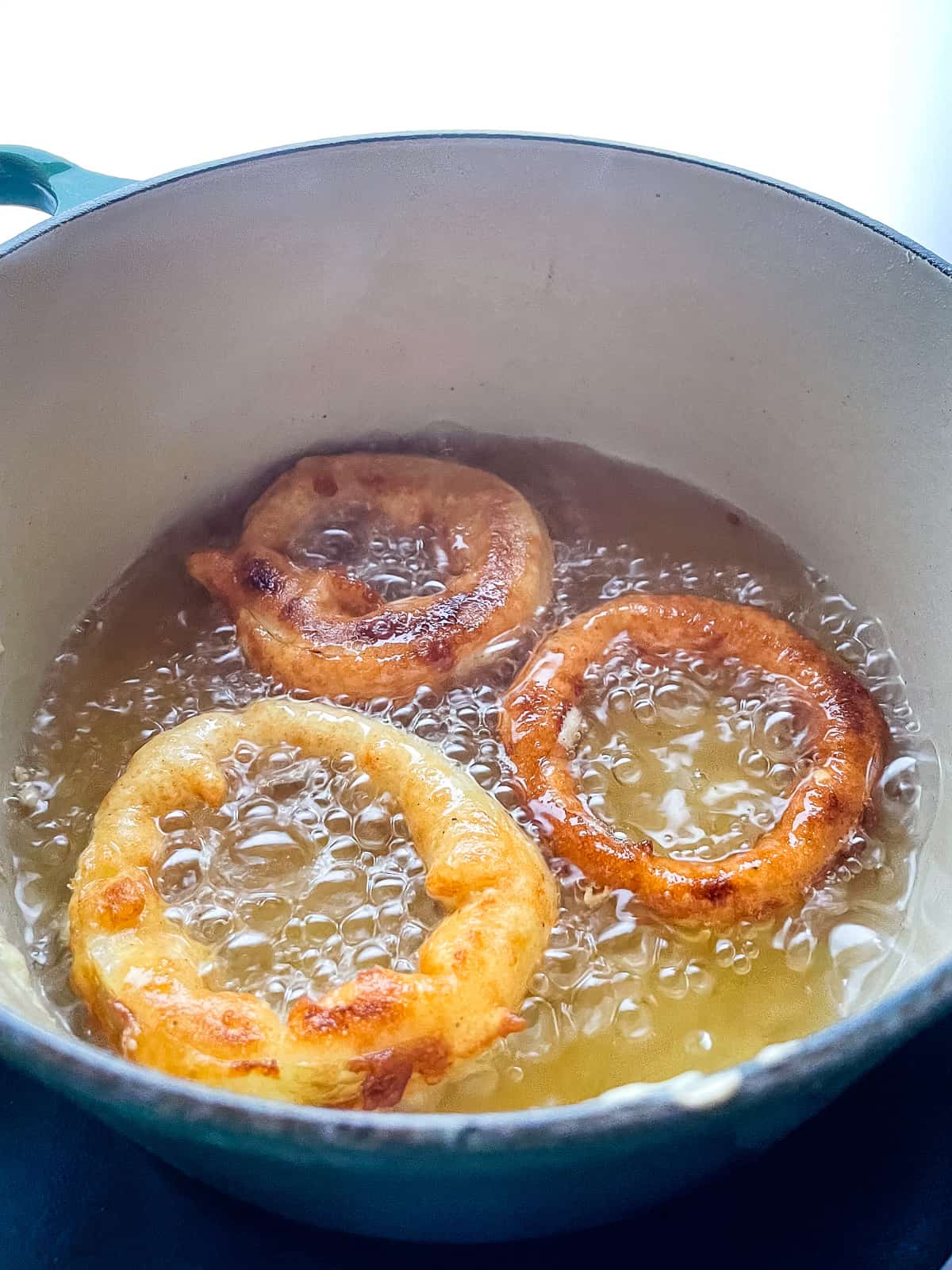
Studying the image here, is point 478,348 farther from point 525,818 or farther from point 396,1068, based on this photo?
point 396,1068

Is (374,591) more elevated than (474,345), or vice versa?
(474,345)

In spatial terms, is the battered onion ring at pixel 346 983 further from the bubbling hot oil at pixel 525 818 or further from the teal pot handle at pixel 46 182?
the teal pot handle at pixel 46 182

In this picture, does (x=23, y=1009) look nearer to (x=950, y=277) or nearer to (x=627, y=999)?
(x=627, y=999)

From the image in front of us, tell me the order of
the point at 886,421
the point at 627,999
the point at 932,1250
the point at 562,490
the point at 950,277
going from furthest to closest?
1. the point at 562,490
2. the point at 886,421
3. the point at 950,277
4. the point at 627,999
5. the point at 932,1250

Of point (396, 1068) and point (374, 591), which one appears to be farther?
point (374, 591)

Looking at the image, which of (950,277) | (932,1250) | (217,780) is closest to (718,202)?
(950,277)

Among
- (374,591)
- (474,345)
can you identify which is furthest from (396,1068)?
(474,345)

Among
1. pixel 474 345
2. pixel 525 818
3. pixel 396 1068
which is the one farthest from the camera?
pixel 474 345

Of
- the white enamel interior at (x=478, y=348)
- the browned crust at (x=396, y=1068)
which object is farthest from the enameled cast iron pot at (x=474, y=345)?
the browned crust at (x=396, y=1068)
